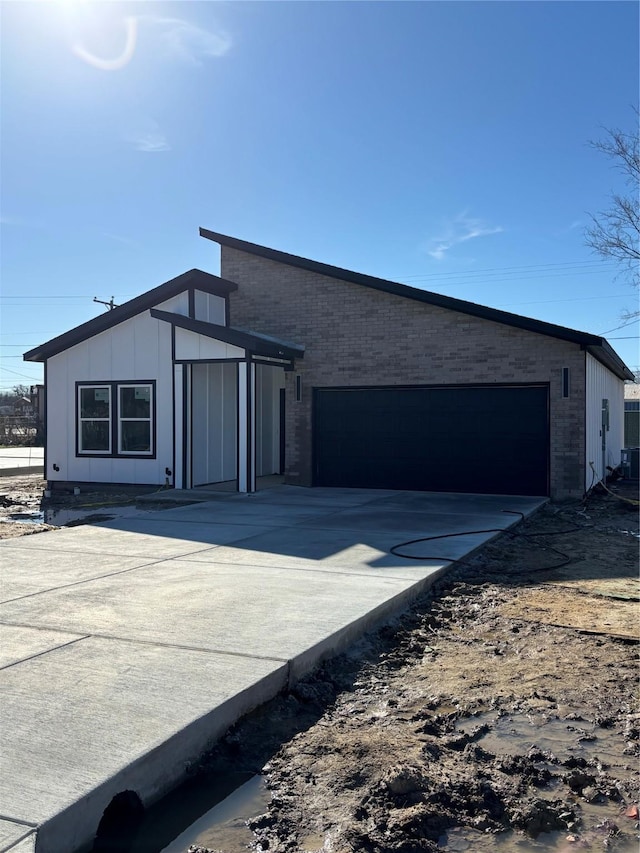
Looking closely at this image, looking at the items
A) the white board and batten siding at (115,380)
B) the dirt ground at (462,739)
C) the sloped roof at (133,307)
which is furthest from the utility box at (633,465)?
the dirt ground at (462,739)

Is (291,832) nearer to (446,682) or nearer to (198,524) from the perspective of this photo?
(446,682)

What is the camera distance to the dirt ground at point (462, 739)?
362 centimetres

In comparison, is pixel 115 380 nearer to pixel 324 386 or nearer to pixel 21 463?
pixel 324 386

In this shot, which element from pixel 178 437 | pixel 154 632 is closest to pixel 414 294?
pixel 178 437

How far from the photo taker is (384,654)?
6.18 m

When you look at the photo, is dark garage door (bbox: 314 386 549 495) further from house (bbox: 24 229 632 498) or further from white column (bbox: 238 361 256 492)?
white column (bbox: 238 361 256 492)

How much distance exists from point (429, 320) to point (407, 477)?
361 cm

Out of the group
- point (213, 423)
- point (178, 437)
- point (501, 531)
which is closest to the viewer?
point (501, 531)

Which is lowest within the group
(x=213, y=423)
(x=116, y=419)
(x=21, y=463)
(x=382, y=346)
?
(x=21, y=463)

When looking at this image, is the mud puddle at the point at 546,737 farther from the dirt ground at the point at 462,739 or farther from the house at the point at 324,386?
the house at the point at 324,386

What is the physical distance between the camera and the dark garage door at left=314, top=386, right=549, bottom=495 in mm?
16594

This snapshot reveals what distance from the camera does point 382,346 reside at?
17.8m

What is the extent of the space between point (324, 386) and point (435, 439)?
118 inches

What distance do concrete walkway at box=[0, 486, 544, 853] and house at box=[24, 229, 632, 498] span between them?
478cm
